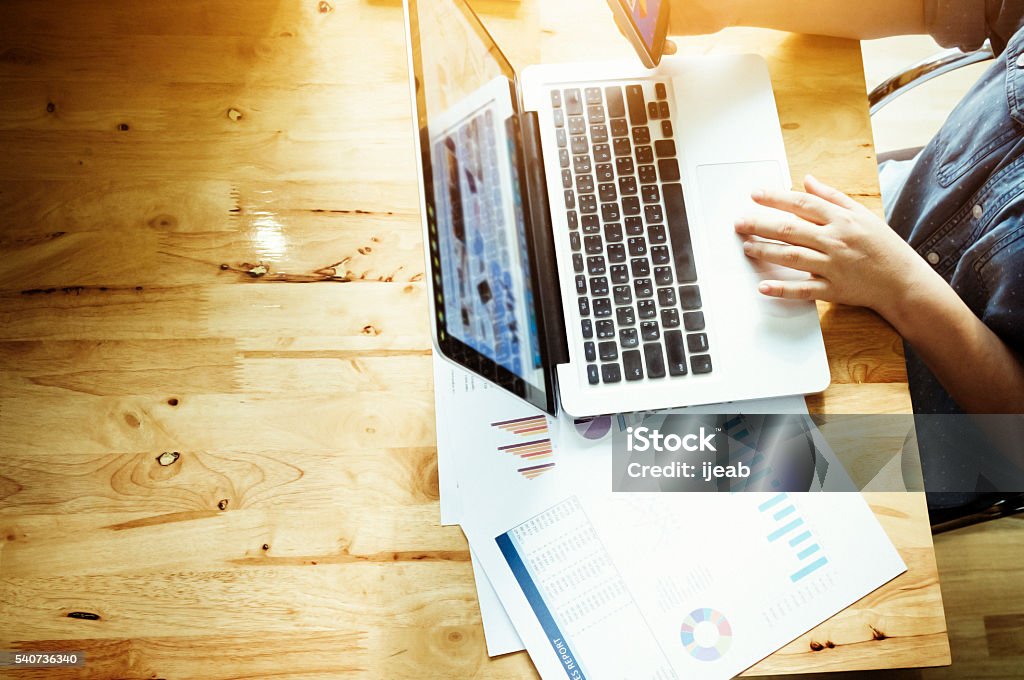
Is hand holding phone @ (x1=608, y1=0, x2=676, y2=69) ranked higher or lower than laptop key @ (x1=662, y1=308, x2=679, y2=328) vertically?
higher

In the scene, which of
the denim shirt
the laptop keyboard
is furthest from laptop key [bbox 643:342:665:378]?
the denim shirt

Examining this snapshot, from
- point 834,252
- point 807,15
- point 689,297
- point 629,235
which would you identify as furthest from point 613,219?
point 807,15

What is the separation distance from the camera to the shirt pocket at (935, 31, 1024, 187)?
853 mm

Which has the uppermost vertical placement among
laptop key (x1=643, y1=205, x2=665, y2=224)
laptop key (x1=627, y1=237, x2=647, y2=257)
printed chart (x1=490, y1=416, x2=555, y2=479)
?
laptop key (x1=643, y1=205, x2=665, y2=224)

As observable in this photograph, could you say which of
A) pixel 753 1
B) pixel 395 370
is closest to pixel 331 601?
pixel 395 370

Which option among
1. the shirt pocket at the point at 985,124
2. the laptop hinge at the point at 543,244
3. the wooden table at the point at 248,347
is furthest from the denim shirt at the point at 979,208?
the laptop hinge at the point at 543,244

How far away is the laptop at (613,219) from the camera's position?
0.77 meters

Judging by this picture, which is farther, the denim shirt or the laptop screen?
the denim shirt

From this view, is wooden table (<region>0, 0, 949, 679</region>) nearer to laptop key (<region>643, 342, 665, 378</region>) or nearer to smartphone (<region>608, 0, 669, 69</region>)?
smartphone (<region>608, 0, 669, 69</region>)

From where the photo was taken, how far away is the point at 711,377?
2.58 ft

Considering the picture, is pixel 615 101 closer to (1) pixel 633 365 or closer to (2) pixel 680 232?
(2) pixel 680 232

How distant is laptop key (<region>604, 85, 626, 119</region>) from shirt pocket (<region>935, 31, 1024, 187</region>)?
1.52 ft

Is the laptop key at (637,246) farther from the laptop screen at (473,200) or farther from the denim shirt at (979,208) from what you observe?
the denim shirt at (979,208)

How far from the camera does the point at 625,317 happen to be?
0.80m
